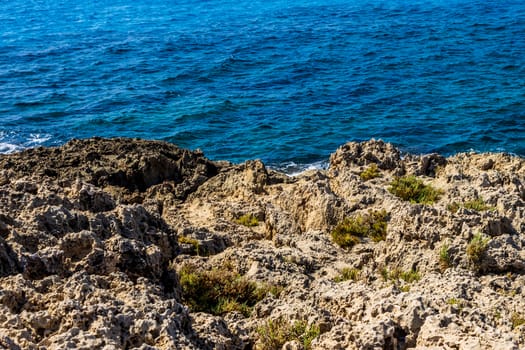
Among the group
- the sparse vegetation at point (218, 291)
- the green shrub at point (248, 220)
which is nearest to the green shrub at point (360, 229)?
the green shrub at point (248, 220)

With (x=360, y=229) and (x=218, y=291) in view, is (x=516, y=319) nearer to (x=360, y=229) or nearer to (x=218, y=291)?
(x=218, y=291)

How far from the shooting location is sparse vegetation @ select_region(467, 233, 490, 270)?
34.7 ft

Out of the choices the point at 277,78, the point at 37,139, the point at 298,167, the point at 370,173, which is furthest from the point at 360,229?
the point at 277,78

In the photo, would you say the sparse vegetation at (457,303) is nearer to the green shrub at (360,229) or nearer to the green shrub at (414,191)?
the green shrub at (360,229)

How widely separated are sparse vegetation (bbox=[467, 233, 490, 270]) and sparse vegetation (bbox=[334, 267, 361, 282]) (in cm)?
192

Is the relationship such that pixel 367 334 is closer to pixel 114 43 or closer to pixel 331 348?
pixel 331 348

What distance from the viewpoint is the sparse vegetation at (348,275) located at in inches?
432

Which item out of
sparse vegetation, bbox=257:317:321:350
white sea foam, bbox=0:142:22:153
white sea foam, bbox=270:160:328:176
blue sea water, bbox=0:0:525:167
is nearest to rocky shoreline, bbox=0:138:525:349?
sparse vegetation, bbox=257:317:321:350

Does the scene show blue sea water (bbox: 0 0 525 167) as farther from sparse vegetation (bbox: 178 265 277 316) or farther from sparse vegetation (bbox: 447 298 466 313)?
sparse vegetation (bbox: 447 298 466 313)

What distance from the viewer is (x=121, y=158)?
20.6 meters

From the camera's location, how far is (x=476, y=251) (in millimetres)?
10586

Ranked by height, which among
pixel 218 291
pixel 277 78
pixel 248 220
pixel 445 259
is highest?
pixel 218 291

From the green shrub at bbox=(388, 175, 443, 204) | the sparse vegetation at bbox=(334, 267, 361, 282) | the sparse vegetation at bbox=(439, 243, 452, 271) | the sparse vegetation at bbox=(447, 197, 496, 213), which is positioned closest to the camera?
the sparse vegetation at bbox=(439, 243, 452, 271)

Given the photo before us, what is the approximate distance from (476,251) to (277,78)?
99.2ft
